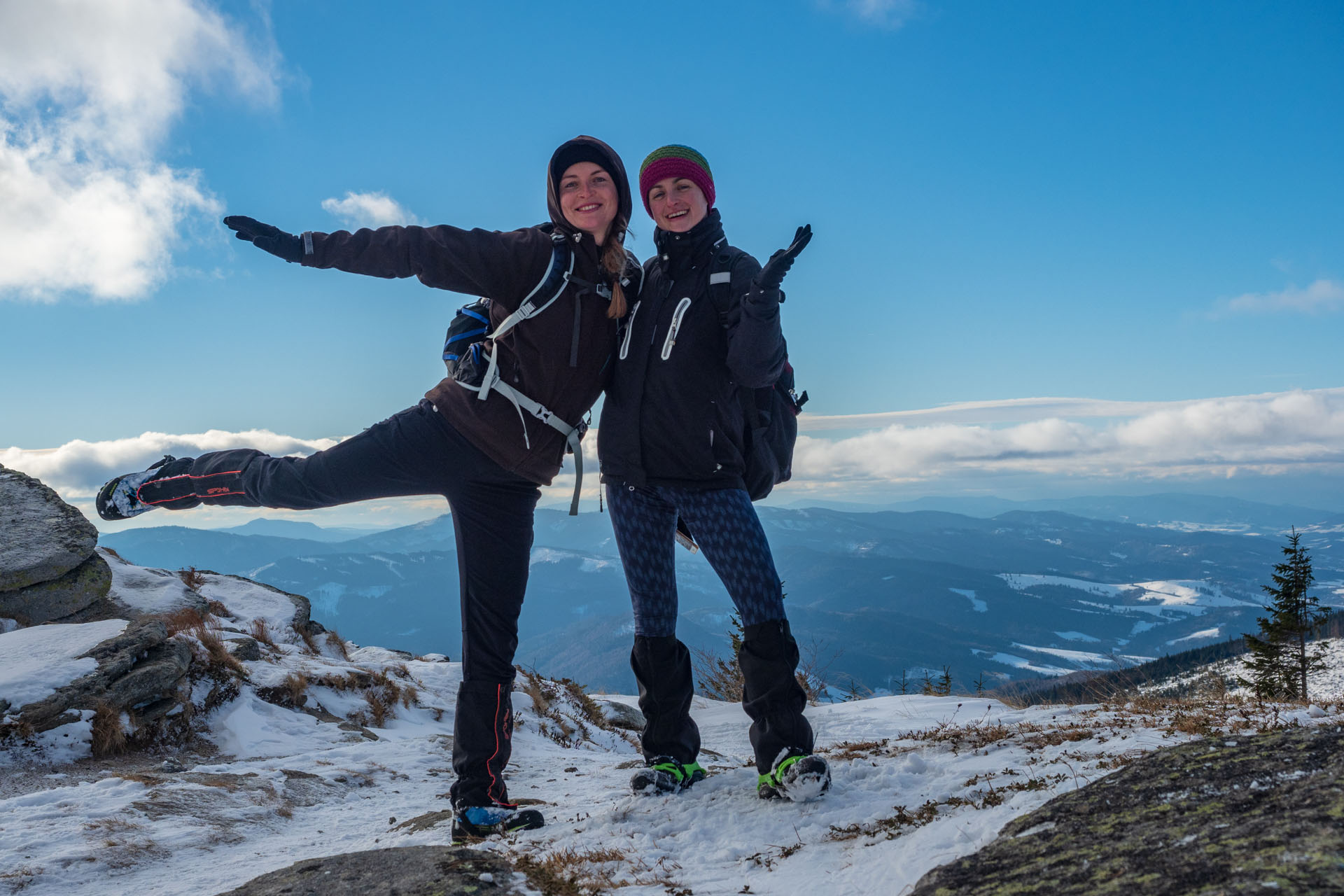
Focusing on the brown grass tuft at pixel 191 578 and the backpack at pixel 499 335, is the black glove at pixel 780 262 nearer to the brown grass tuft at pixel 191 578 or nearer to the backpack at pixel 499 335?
the backpack at pixel 499 335

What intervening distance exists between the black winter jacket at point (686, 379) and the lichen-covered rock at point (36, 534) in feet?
34.5

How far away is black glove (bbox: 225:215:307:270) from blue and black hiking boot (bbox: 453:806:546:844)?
11.0 feet

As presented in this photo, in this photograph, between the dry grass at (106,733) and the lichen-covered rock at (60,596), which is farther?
the lichen-covered rock at (60,596)

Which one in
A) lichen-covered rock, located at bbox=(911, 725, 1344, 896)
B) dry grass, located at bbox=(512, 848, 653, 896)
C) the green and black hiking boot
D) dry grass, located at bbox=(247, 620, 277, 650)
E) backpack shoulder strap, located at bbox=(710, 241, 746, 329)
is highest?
backpack shoulder strap, located at bbox=(710, 241, 746, 329)

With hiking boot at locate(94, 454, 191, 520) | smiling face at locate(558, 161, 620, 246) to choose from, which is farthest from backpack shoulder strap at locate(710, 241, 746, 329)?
hiking boot at locate(94, 454, 191, 520)

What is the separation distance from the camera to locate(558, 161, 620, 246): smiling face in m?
4.43

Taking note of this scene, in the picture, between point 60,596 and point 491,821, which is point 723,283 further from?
point 60,596

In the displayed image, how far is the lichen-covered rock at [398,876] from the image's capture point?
302 cm

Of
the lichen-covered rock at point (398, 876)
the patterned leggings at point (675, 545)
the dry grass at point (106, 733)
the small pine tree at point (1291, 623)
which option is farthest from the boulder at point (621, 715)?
the small pine tree at point (1291, 623)

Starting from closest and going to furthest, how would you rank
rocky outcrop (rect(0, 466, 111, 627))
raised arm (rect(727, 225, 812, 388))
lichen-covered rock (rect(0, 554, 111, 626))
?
1. raised arm (rect(727, 225, 812, 388))
2. lichen-covered rock (rect(0, 554, 111, 626))
3. rocky outcrop (rect(0, 466, 111, 627))

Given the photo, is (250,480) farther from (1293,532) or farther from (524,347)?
(1293,532)

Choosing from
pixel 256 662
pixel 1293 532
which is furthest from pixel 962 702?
pixel 1293 532

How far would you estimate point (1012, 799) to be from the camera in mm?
3285

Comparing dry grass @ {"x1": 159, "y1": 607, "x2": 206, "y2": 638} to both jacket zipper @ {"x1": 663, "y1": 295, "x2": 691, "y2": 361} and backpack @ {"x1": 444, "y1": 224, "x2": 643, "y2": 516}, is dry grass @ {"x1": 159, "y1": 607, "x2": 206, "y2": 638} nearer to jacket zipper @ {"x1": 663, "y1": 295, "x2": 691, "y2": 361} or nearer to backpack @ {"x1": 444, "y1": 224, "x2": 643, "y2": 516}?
backpack @ {"x1": 444, "y1": 224, "x2": 643, "y2": 516}
